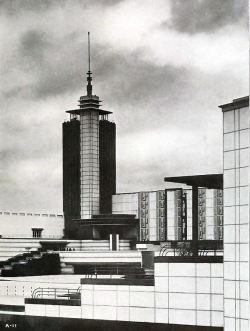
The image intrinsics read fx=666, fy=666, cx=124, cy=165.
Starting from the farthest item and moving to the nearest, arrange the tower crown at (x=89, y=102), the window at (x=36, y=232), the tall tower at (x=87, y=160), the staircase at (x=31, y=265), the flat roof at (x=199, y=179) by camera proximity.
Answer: the tall tower at (x=87, y=160) → the tower crown at (x=89, y=102) → the window at (x=36, y=232) → the staircase at (x=31, y=265) → the flat roof at (x=199, y=179)

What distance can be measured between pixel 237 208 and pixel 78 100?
31390mm

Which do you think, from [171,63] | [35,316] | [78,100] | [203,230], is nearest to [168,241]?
[203,230]

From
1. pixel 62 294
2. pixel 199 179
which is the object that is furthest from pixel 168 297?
pixel 62 294

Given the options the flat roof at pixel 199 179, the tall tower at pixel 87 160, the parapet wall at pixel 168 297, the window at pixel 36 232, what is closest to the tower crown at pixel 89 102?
the tall tower at pixel 87 160

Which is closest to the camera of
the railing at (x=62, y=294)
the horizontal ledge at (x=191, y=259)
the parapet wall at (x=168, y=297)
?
the parapet wall at (x=168, y=297)

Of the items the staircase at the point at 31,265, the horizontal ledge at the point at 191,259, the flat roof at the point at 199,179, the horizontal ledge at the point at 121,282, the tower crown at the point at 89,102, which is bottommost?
the staircase at the point at 31,265

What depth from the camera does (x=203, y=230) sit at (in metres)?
41.5

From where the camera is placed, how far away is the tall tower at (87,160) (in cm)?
4412

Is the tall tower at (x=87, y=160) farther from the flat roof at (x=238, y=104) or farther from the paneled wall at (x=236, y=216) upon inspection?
the paneled wall at (x=236, y=216)

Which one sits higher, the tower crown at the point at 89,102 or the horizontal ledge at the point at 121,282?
the tower crown at the point at 89,102

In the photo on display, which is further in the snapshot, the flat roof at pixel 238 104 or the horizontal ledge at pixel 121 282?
the horizontal ledge at pixel 121 282

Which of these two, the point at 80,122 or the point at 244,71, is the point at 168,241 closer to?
the point at 80,122

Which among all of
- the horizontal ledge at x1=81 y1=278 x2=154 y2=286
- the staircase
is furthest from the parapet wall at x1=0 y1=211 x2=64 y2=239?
the horizontal ledge at x1=81 y1=278 x2=154 y2=286

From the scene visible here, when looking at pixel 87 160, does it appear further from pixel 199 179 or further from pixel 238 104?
pixel 238 104
